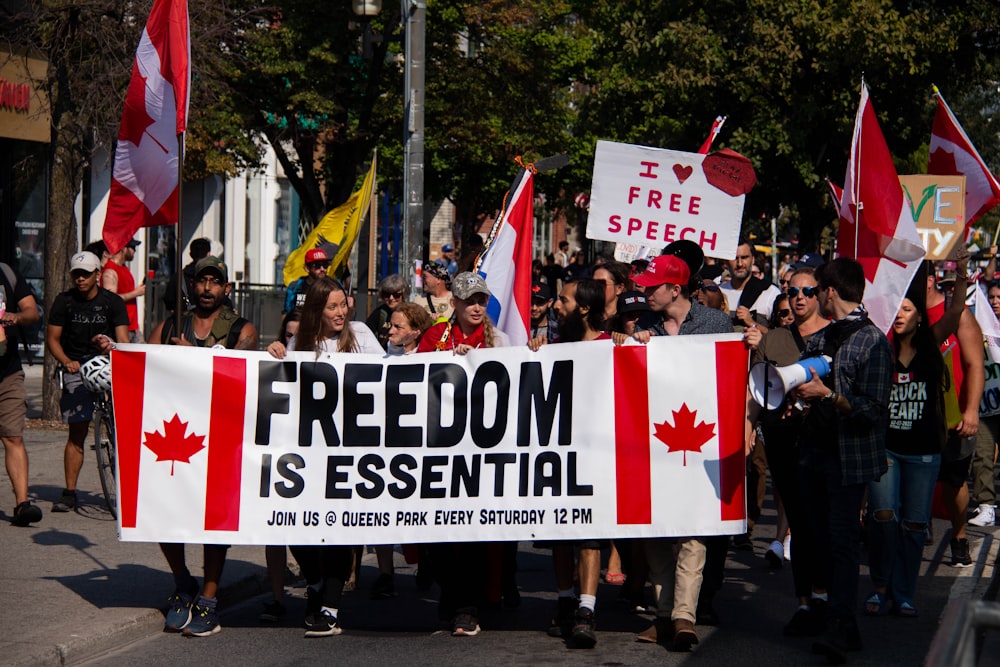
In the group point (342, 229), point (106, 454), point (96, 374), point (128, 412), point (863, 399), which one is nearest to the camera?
point (863, 399)

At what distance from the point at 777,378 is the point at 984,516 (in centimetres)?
566

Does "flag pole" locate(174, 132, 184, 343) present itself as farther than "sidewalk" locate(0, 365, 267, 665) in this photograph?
Yes

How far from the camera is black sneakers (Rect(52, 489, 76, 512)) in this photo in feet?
35.5

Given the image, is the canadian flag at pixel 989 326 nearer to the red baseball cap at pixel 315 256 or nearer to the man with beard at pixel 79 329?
the red baseball cap at pixel 315 256

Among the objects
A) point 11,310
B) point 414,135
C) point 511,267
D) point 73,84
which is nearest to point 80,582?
point 11,310

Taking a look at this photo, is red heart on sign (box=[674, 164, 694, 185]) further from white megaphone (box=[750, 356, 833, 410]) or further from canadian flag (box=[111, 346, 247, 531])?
canadian flag (box=[111, 346, 247, 531])

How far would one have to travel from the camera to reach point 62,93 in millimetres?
15023

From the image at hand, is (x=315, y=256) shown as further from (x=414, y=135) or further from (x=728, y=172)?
(x=414, y=135)

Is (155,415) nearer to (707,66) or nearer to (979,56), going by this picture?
(707,66)

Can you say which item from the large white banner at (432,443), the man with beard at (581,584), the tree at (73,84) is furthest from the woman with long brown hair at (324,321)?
the tree at (73,84)

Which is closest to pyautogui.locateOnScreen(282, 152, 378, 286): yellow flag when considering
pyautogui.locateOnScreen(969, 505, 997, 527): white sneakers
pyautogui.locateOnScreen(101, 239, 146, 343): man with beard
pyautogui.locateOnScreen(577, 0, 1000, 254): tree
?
pyautogui.locateOnScreen(101, 239, 146, 343): man with beard

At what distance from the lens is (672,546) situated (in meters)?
7.55

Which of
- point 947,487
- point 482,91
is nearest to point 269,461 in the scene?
→ point 947,487

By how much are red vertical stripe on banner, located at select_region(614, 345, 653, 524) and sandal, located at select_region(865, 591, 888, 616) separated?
1.67 meters
